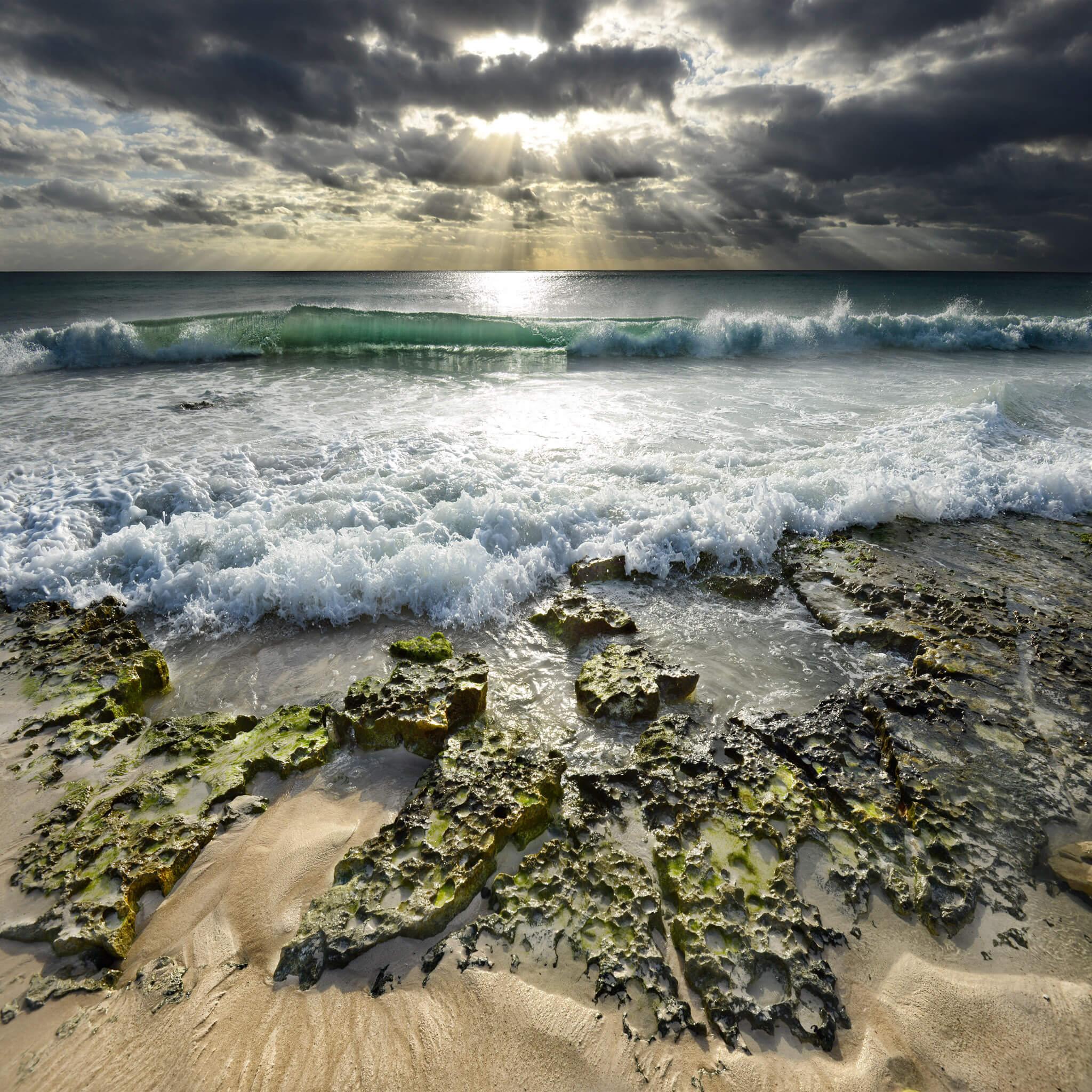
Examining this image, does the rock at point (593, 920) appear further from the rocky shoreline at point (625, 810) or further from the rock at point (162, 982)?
the rock at point (162, 982)

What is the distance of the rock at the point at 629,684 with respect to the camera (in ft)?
11.0

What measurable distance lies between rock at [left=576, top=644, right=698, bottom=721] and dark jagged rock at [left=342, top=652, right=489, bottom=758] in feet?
2.16

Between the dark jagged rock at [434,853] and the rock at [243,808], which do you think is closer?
the dark jagged rock at [434,853]

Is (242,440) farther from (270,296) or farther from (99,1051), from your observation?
(270,296)

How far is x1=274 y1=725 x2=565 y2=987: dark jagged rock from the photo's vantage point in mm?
2178

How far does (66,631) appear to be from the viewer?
4027 millimetres

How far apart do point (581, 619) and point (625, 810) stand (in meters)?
1.59

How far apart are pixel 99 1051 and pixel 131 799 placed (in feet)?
3.90

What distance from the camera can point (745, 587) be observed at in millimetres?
4680

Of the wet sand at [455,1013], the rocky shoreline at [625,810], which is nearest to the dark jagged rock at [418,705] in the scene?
the rocky shoreline at [625,810]

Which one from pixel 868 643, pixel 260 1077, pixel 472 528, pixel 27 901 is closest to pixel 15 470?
pixel 472 528

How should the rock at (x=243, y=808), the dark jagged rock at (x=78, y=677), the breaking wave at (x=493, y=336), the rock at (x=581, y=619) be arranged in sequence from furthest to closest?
1. the breaking wave at (x=493, y=336)
2. the rock at (x=581, y=619)
3. the dark jagged rock at (x=78, y=677)
4. the rock at (x=243, y=808)

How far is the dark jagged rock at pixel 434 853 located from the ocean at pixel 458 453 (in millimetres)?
1504

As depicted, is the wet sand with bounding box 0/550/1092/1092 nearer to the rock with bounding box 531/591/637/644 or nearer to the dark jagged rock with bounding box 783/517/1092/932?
the dark jagged rock with bounding box 783/517/1092/932
